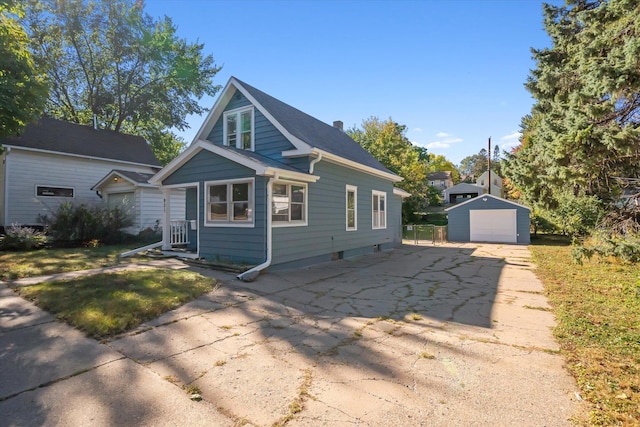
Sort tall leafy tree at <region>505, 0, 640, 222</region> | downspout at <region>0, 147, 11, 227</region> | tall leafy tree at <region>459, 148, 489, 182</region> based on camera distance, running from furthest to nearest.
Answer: tall leafy tree at <region>459, 148, 489, 182</region>
downspout at <region>0, 147, 11, 227</region>
tall leafy tree at <region>505, 0, 640, 222</region>

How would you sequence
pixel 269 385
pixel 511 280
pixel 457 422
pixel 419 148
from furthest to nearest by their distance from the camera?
pixel 419 148
pixel 511 280
pixel 269 385
pixel 457 422

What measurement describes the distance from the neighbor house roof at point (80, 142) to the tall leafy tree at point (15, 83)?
6.02 metres

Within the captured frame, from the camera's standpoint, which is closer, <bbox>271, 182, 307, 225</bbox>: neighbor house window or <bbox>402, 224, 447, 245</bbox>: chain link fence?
<bbox>271, 182, 307, 225</bbox>: neighbor house window

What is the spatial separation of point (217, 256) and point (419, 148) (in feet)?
194

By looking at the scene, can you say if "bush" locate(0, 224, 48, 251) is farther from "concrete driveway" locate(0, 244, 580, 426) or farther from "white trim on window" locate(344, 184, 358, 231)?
"white trim on window" locate(344, 184, 358, 231)

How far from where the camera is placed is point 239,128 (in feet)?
35.9

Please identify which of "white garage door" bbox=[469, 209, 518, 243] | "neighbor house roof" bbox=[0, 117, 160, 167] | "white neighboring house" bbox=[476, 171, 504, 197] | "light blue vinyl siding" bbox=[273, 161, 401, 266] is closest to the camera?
"light blue vinyl siding" bbox=[273, 161, 401, 266]

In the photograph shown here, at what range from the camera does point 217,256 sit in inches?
356

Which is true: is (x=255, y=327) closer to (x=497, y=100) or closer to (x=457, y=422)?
(x=457, y=422)

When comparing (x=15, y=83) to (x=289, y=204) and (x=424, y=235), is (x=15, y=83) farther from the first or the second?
(x=424, y=235)

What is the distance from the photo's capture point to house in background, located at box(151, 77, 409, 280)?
8.41 meters

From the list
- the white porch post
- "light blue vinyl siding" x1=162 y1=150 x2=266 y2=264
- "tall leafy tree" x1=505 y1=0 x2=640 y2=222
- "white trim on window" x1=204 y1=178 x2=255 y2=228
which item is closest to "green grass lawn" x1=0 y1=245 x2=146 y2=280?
the white porch post

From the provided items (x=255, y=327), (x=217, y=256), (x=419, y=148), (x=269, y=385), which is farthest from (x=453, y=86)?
(x=419, y=148)

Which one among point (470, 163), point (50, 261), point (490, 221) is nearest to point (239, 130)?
point (50, 261)
